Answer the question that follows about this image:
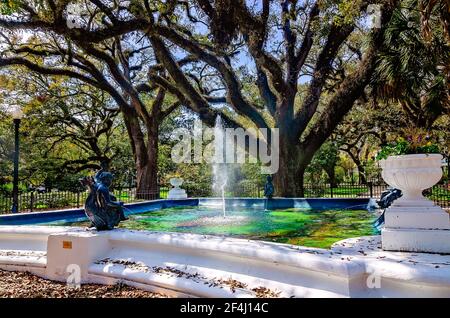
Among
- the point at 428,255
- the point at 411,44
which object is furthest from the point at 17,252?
the point at 411,44

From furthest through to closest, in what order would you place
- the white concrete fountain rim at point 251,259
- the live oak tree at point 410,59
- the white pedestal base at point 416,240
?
the live oak tree at point 410,59 < the white pedestal base at point 416,240 < the white concrete fountain rim at point 251,259

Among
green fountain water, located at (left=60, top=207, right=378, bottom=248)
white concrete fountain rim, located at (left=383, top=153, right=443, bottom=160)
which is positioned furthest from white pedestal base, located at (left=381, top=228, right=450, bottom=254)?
green fountain water, located at (left=60, top=207, right=378, bottom=248)

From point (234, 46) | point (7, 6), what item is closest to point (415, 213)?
point (7, 6)

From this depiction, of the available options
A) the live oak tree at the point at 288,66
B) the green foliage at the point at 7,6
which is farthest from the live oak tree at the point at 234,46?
the green foliage at the point at 7,6

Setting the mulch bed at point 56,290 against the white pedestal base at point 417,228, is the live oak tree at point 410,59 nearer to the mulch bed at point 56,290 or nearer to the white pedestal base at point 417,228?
the white pedestal base at point 417,228

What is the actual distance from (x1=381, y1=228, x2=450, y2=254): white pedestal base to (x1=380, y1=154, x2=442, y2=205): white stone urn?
0.40 m

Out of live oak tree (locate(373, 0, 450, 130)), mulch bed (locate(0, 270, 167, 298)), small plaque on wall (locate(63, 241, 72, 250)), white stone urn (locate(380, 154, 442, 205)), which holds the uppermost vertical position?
live oak tree (locate(373, 0, 450, 130))

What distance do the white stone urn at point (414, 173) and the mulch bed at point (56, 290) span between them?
3.18 m

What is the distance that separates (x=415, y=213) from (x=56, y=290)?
4466 mm

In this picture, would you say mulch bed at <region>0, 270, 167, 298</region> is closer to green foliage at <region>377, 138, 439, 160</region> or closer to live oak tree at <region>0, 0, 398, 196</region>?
green foliage at <region>377, 138, 439, 160</region>

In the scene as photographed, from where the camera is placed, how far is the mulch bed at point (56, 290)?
4258 millimetres

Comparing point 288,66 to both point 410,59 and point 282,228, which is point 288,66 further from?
point 282,228

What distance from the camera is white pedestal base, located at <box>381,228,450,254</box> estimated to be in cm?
406

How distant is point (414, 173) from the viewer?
4375mm
